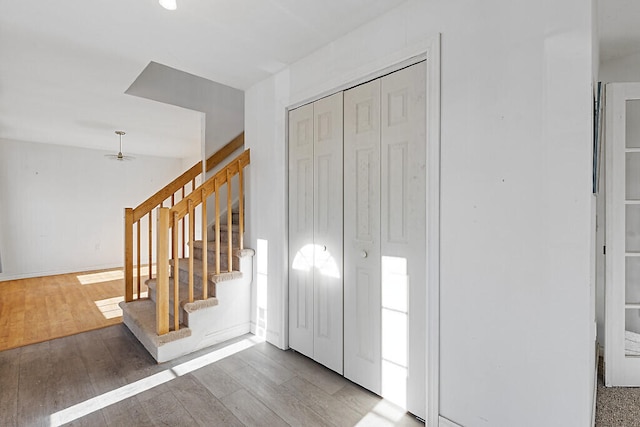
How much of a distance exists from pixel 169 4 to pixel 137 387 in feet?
7.99

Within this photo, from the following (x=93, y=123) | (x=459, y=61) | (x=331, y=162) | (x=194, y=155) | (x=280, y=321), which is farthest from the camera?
(x=194, y=155)

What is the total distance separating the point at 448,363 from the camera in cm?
162

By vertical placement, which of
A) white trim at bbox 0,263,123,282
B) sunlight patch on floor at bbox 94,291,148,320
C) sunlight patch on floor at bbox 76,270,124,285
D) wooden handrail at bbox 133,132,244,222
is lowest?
sunlight patch on floor at bbox 94,291,148,320

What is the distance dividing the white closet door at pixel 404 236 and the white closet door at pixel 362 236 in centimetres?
6

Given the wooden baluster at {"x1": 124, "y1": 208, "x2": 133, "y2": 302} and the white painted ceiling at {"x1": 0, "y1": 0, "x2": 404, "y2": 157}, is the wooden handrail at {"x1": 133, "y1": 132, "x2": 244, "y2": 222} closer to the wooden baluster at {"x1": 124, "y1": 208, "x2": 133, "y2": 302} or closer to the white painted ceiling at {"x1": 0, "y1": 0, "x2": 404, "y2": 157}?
the wooden baluster at {"x1": 124, "y1": 208, "x2": 133, "y2": 302}

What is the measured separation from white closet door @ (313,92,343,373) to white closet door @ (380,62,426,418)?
Answer: 1.24 feet

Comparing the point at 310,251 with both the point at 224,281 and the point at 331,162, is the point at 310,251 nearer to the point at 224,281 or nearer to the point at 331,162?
the point at 331,162

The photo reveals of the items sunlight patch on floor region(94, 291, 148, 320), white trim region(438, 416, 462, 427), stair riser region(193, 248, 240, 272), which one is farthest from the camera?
sunlight patch on floor region(94, 291, 148, 320)

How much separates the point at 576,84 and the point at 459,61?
0.52 metres

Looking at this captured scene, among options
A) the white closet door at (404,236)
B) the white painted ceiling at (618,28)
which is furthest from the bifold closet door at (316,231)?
the white painted ceiling at (618,28)

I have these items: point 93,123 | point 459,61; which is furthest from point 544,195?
point 93,123

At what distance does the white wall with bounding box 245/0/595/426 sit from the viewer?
1.26 metres

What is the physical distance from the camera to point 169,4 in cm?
177

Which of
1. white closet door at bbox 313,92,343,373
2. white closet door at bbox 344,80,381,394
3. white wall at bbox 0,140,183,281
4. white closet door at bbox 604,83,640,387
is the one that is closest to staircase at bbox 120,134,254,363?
white closet door at bbox 313,92,343,373
